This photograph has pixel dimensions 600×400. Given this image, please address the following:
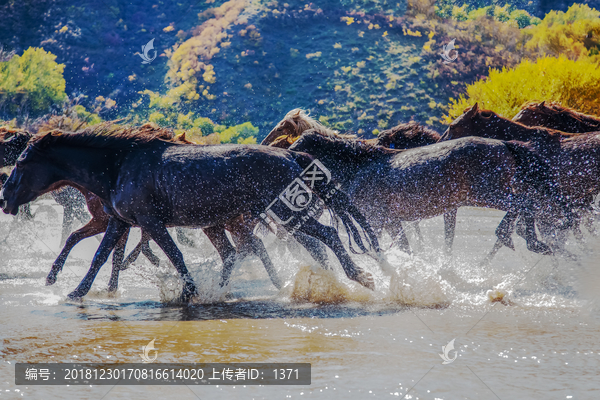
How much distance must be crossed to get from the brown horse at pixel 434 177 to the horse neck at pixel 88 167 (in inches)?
74.3

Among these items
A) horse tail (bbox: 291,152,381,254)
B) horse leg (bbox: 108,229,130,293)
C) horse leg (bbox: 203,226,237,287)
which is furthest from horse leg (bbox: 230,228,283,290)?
horse leg (bbox: 108,229,130,293)

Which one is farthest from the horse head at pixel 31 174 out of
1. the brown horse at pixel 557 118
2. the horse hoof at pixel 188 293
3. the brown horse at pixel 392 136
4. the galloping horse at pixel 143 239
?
the brown horse at pixel 557 118

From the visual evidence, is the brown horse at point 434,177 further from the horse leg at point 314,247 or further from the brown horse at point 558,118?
the brown horse at point 558,118

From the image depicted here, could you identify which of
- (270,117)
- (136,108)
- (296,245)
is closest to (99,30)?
(136,108)

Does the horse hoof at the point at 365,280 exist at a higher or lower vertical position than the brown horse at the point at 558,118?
lower

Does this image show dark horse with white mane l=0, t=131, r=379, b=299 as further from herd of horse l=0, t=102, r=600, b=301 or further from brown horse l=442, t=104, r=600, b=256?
brown horse l=442, t=104, r=600, b=256

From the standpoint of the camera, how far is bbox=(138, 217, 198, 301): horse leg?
516cm

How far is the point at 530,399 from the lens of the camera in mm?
2607

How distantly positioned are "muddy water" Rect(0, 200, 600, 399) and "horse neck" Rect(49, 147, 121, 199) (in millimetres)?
987

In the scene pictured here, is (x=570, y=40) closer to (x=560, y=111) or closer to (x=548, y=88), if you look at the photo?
(x=548, y=88)

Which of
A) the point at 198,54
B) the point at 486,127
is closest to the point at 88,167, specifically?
the point at 486,127

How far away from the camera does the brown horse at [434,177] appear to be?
5.89 metres

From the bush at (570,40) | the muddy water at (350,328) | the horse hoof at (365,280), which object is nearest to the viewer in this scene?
the muddy water at (350,328)

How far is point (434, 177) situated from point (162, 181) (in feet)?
8.74
